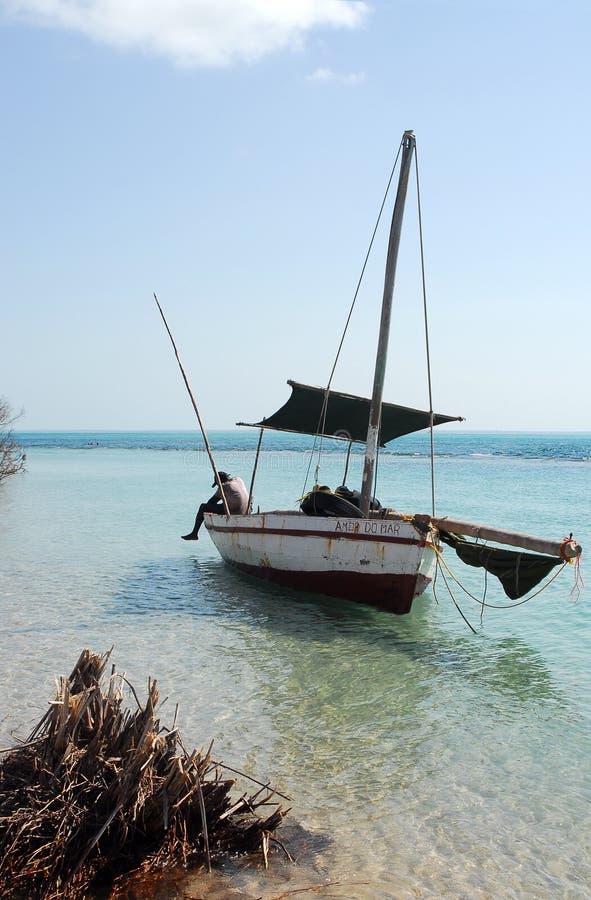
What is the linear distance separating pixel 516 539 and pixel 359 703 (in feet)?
9.19

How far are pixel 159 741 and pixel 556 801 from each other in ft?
9.90

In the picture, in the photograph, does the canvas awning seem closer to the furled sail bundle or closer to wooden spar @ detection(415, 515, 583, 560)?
wooden spar @ detection(415, 515, 583, 560)

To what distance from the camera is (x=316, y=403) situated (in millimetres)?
13031

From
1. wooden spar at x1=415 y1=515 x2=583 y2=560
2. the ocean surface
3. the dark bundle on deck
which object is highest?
wooden spar at x1=415 y1=515 x2=583 y2=560

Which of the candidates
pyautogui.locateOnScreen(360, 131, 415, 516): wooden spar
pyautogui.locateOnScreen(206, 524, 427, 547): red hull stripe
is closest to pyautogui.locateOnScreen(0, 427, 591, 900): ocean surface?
pyautogui.locateOnScreen(206, 524, 427, 547): red hull stripe

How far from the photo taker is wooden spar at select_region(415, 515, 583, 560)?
320 inches

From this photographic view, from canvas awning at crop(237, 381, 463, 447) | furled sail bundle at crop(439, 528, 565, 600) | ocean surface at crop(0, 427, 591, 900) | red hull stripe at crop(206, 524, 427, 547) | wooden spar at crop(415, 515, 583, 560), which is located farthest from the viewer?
canvas awning at crop(237, 381, 463, 447)

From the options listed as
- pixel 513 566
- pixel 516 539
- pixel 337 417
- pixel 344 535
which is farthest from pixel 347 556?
pixel 337 417

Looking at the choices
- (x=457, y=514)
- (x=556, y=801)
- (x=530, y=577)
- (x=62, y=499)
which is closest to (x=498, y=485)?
(x=457, y=514)

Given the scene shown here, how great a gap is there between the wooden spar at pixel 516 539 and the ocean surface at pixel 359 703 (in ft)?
4.59

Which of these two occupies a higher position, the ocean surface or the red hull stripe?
the red hull stripe

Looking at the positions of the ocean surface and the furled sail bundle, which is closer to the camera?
the ocean surface

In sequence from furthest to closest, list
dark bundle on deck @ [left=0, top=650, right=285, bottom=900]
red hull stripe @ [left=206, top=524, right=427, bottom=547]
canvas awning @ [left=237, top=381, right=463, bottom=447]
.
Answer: canvas awning @ [left=237, top=381, right=463, bottom=447] < red hull stripe @ [left=206, top=524, right=427, bottom=547] < dark bundle on deck @ [left=0, top=650, right=285, bottom=900]

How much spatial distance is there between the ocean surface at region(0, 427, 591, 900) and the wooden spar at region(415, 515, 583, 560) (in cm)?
140
